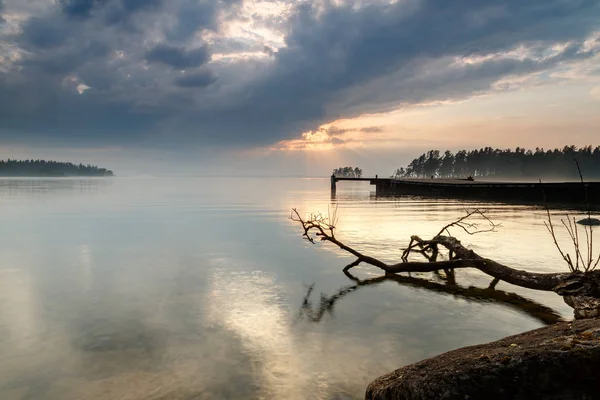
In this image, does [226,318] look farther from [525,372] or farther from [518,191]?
[518,191]

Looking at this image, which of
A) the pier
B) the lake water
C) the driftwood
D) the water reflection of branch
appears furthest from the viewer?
the pier

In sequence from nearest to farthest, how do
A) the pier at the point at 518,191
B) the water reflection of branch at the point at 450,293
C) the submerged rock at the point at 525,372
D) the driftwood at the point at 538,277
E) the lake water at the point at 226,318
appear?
the submerged rock at the point at 525,372 < the lake water at the point at 226,318 < the driftwood at the point at 538,277 < the water reflection of branch at the point at 450,293 < the pier at the point at 518,191

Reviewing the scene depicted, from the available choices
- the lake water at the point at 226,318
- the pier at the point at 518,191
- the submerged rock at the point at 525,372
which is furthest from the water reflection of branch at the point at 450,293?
the pier at the point at 518,191

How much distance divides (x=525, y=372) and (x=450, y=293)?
388 inches

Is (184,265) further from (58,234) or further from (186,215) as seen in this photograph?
(186,215)

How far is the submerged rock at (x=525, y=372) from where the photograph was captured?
364 cm

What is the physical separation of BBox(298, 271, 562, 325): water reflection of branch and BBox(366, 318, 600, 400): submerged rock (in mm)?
6433

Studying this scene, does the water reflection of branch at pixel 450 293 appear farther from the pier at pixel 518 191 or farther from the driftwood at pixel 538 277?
the pier at pixel 518 191

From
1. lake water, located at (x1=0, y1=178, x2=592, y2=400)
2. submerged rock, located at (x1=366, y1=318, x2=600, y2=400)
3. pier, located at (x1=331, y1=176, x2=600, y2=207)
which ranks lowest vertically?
lake water, located at (x1=0, y1=178, x2=592, y2=400)

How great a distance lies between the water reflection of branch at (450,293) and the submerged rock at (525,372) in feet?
21.1

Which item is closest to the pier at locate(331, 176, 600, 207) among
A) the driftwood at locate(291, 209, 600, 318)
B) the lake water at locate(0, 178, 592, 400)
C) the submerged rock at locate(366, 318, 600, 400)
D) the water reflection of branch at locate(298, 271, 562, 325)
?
the driftwood at locate(291, 209, 600, 318)

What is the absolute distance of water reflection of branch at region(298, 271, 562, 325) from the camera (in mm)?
10961

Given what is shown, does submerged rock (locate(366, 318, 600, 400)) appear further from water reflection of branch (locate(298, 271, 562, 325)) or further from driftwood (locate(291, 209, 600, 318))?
water reflection of branch (locate(298, 271, 562, 325))

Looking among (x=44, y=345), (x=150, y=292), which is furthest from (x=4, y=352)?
Result: (x=150, y=292)
